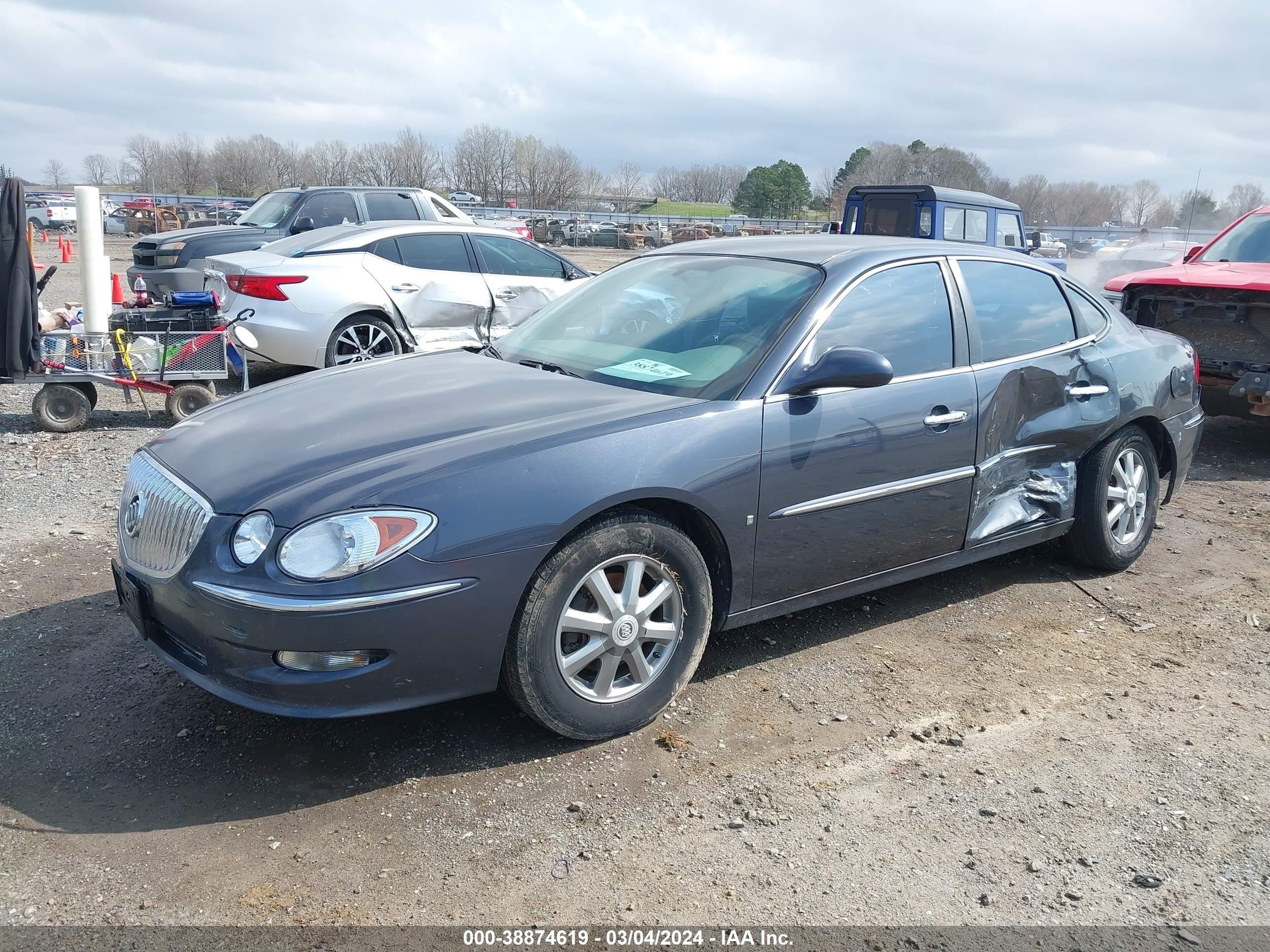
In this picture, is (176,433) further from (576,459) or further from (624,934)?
(624,934)

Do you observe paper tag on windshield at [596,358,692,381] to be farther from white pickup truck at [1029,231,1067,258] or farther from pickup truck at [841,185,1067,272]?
white pickup truck at [1029,231,1067,258]

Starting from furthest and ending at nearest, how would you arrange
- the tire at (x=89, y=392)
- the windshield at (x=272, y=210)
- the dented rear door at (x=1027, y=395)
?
the windshield at (x=272, y=210) → the tire at (x=89, y=392) → the dented rear door at (x=1027, y=395)

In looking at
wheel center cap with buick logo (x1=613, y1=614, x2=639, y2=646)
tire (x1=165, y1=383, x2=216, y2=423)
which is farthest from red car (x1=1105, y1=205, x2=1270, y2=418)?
tire (x1=165, y1=383, x2=216, y2=423)

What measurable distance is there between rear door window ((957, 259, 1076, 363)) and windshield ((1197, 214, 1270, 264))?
16.6ft

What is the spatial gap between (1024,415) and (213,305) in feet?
20.2

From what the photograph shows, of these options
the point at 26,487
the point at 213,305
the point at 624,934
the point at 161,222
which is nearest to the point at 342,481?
the point at 624,934

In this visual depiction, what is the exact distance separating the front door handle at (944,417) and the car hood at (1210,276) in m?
4.73

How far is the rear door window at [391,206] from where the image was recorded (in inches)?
526

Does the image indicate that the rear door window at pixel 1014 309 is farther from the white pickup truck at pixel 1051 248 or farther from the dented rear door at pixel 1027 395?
the white pickup truck at pixel 1051 248

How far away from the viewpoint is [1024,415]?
462 cm

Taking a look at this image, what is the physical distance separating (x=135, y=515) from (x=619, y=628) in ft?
5.53

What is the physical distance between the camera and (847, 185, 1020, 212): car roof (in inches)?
580

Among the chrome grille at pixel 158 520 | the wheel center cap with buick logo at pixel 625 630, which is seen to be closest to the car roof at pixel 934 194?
the wheel center cap with buick logo at pixel 625 630

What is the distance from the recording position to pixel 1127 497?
5.18 m
